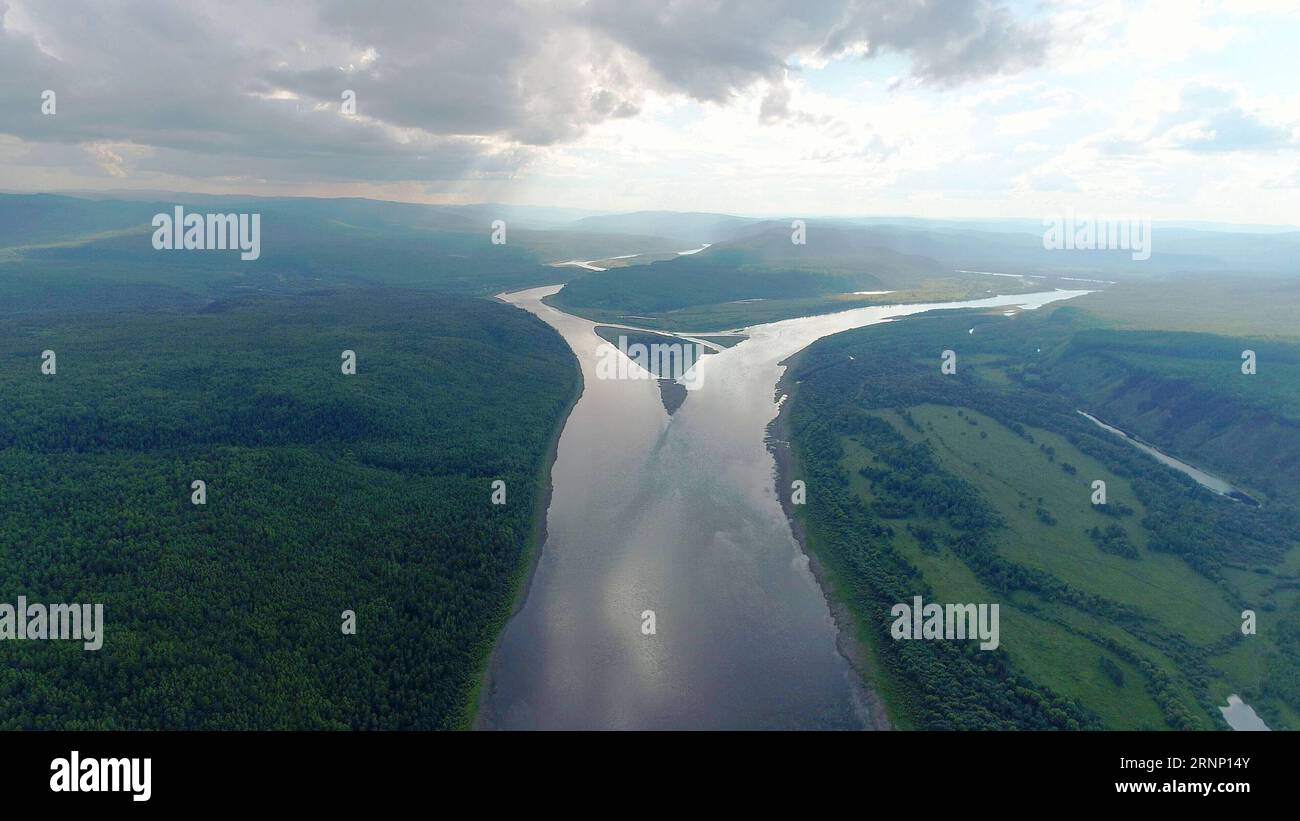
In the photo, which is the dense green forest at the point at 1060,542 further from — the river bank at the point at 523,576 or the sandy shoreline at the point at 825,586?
the river bank at the point at 523,576

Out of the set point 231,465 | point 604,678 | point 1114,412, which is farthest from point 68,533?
point 1114,412

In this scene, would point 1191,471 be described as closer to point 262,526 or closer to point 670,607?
point 670,607

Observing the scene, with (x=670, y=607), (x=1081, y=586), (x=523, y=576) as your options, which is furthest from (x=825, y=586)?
(x=523, y=576)

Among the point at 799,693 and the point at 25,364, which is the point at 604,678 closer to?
the point at 799,693

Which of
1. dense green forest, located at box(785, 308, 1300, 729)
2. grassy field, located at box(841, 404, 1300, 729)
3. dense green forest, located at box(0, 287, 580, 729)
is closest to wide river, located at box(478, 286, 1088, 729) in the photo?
dense green forest, located at box(0, 287, 580, 729)

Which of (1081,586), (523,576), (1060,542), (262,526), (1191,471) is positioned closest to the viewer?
(1081,586)

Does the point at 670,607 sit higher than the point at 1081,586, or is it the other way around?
the point at 1081,586

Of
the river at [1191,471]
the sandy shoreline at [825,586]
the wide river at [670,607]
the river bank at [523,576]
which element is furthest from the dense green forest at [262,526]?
the river at [1191,471]

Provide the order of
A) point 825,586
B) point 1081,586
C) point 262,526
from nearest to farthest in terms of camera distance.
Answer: point 1081,586 → point 262,526 → point 825,586
